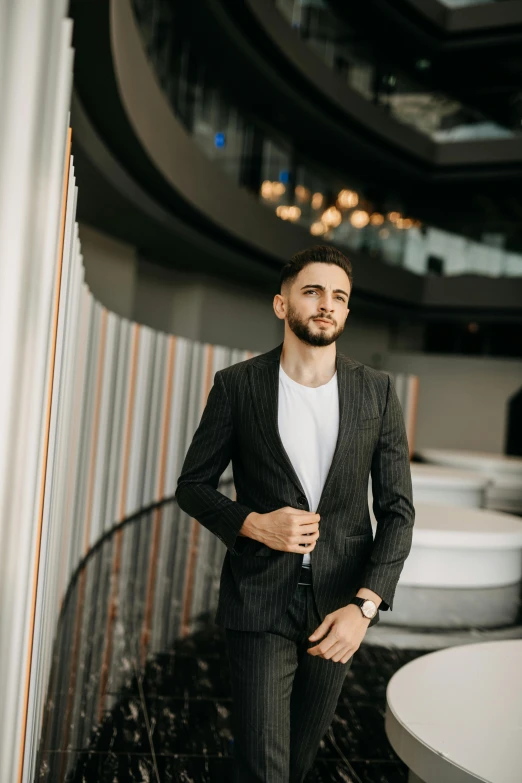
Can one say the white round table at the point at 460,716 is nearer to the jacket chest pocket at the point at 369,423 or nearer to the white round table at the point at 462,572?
the jacket chest pocket at the point at 369,423


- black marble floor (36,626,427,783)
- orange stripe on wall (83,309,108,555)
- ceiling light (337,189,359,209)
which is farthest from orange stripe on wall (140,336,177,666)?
ceiling light (337,189,359,209)

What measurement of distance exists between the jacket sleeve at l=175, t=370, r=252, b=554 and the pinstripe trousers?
0.77 feet

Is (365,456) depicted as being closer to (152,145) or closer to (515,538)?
(515,538)

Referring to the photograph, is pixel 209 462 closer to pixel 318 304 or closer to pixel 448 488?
pixel 318 304

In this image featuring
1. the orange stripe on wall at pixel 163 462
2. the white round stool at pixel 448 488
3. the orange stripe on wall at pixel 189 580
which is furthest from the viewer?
the white round stool at pixel 448 488

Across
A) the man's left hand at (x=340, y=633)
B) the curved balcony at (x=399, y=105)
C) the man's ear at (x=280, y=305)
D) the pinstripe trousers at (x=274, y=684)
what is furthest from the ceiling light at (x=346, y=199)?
the man's left hand at (x=340, y=633)

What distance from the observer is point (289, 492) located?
2.11 metres

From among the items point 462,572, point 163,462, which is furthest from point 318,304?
point 163,462

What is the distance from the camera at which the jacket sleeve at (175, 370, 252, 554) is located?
84.7 inches

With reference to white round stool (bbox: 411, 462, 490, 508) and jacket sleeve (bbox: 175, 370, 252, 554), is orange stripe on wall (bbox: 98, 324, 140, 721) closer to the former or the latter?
jacket sleeve (bbox: 175, 370, 252, 554)

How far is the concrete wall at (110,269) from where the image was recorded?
13820mm

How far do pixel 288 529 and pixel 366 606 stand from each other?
0.28 m

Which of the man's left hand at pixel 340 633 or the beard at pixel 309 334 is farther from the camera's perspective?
the beard at pixel 309 334

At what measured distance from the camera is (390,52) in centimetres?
2203
